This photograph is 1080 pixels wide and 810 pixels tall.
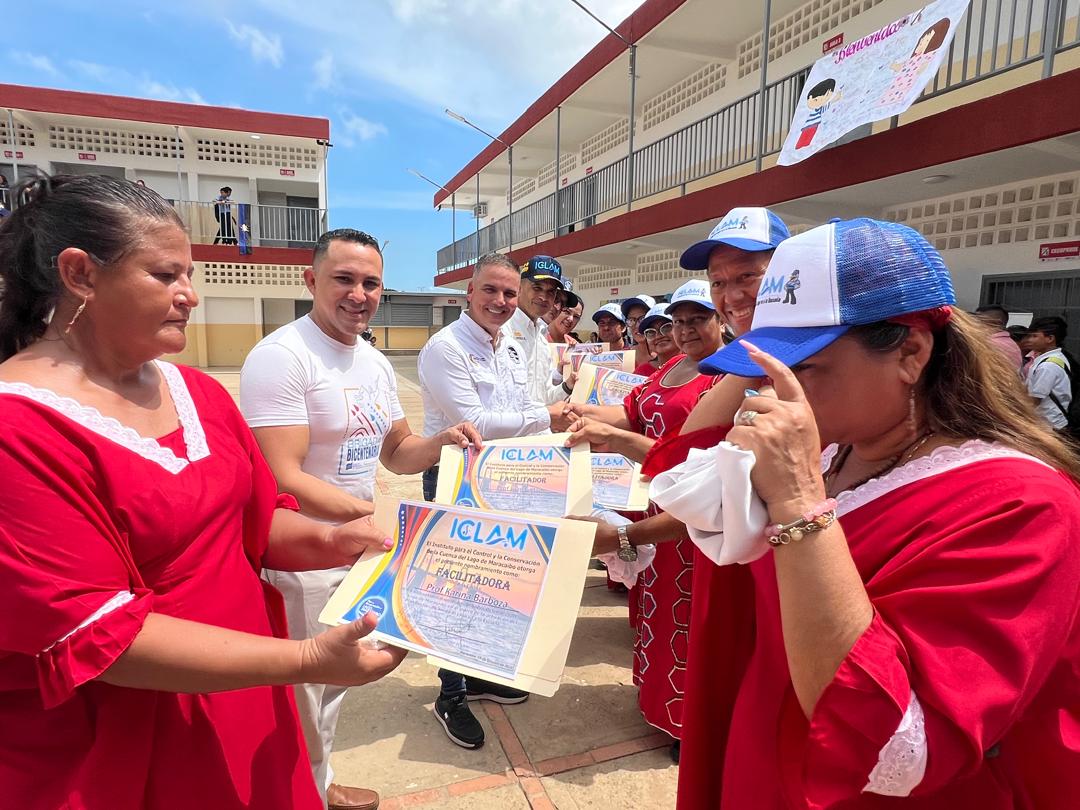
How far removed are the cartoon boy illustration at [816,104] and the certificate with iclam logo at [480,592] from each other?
6.43 metres

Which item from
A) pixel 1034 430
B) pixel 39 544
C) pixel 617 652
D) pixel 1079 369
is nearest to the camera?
pixel 39 544

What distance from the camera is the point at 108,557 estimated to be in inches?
40.1

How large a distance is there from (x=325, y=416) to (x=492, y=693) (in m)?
1.82

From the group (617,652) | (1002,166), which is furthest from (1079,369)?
(617,652)

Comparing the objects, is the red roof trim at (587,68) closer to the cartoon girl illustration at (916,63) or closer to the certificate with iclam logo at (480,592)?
the cartoon girl illustration at (916,63)

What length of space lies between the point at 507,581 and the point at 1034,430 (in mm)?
1025

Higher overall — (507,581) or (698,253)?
(698,253)

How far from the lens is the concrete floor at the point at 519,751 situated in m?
2.44

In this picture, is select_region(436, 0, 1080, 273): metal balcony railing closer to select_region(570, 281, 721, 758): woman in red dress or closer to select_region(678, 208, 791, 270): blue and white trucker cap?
select_region(570, 281, 721, 758): woman in red dress

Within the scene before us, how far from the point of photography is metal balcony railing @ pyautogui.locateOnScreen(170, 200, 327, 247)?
20000 millimetres

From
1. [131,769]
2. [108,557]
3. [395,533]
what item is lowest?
[131,769]

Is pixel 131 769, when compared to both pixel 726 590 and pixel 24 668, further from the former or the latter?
pixel 726 590

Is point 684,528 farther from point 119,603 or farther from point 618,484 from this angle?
point 119,603

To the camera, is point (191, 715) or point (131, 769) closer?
point (131, 769)
